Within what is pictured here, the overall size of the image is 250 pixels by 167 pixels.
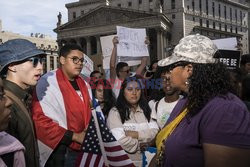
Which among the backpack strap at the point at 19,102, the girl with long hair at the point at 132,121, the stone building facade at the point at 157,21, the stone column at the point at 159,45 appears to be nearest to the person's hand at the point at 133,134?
the girl with long hair at the point at 132,121

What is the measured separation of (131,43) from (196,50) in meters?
6.02

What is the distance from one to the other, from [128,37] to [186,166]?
6.45 meters

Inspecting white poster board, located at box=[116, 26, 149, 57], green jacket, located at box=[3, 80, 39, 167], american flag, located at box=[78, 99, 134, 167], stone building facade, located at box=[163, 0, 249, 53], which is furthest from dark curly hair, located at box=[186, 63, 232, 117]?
stone building facade, located at box=[163, 0, 249, 53]

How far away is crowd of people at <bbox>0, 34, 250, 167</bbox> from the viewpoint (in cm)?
191

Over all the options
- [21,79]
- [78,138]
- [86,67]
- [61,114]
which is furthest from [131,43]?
[21,79]

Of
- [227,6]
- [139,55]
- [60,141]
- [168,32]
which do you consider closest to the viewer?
[60,141]

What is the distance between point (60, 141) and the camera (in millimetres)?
3480

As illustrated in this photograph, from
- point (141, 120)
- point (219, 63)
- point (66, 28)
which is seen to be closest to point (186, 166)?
point (219, 63)

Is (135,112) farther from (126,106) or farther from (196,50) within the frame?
(196,50)

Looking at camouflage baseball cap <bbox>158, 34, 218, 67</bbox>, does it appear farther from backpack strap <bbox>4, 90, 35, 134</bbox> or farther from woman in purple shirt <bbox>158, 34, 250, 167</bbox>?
backpack strap <bbox>4, 90, 35, 134</bbox>

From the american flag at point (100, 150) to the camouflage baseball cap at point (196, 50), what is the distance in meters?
1.43

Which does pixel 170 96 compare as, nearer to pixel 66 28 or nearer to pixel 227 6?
pixel 66 28

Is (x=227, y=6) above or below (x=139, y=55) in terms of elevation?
above

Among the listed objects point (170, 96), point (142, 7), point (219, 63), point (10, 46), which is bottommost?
point (170, 96)
